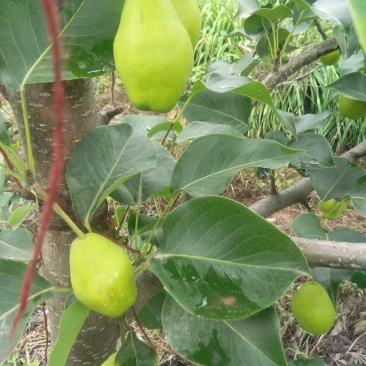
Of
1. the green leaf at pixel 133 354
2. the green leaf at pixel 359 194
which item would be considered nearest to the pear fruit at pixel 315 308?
the green leaf at pixel 359 194

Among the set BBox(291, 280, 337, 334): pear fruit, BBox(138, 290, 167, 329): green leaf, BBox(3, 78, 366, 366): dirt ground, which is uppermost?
BBox(291, 280, 337, 334): pear fruit

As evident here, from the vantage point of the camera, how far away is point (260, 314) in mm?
499

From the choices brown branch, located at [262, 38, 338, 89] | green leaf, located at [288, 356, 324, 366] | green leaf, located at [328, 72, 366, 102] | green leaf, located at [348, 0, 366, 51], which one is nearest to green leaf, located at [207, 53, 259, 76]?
brown branch, located at [262, 38, 338, 89]

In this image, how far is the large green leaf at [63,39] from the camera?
437mm

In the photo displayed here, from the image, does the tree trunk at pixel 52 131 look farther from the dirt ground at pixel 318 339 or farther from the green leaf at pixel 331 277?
the dirt ground at pixel 318 339

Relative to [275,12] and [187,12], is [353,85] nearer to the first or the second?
[275,12]

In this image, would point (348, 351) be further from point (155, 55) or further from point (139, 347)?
point (155, 55)

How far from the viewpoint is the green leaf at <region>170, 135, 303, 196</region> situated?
510mm

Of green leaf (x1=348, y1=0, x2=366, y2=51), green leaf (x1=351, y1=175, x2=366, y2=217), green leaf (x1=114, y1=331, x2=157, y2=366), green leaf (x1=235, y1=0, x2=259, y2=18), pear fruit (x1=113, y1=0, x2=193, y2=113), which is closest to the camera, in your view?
green leaf (x1=348, y1=0, x2=366, y2=51)

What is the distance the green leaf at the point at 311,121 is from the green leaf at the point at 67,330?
58 centimetres

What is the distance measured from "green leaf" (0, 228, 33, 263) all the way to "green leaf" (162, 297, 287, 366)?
28cm

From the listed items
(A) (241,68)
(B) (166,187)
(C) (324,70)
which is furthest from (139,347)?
(C) (324,70)

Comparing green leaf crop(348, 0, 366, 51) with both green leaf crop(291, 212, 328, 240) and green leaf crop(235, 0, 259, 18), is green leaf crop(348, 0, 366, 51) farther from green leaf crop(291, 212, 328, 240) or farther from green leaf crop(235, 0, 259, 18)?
green leaf crop(235, 0, 259, 18)

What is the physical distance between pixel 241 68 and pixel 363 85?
8.5 inches
